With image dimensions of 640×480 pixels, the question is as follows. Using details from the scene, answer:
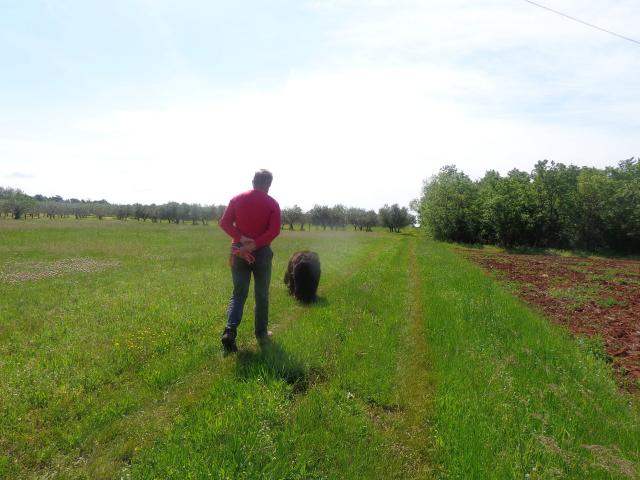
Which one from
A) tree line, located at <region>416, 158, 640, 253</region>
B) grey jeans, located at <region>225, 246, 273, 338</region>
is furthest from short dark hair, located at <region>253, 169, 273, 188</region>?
tree line, located at <region>416, 158, 640, 253</region>

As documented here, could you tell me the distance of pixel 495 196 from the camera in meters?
48.0

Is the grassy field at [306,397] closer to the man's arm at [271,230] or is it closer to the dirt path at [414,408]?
the dirt path at [414,408]

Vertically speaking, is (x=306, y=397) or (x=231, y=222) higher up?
(x=231, y=222)

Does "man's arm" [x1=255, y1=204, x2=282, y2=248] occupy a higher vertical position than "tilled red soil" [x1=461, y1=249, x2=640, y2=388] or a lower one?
higher

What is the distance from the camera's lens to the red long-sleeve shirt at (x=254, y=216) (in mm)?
6395

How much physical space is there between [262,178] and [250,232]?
0.97 meters

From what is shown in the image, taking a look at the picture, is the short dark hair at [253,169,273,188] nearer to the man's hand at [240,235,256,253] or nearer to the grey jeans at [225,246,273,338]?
the man's hand at [240,235,256,253]

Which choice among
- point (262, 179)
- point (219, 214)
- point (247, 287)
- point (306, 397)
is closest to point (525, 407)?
point (306, 397)

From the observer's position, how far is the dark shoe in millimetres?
6117

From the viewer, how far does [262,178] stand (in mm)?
6465

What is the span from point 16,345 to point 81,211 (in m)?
147

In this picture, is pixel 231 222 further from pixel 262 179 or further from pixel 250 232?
pixel 262 179

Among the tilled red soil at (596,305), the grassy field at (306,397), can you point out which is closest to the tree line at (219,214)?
the tilled red soil at (596,305)

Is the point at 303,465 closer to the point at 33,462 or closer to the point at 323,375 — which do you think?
the point at 323,375
